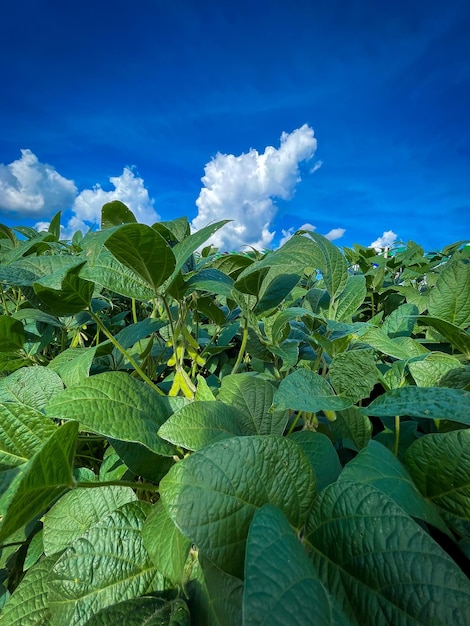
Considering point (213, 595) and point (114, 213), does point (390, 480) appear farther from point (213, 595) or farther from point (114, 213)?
point (114, 213)

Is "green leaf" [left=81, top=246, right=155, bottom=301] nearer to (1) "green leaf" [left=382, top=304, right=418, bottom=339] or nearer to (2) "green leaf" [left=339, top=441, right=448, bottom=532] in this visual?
(2) "green leaf" [left=339, top=441, right=448, bottom=532]

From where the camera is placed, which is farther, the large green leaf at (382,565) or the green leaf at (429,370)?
the green leaf at (429,370)

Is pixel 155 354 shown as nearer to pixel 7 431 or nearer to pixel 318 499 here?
pixel 7 431

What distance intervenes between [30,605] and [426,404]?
51 centimetres

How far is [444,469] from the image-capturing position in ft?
1.28

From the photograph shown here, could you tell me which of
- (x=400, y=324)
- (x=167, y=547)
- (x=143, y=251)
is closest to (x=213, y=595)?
(x=167, y=547)

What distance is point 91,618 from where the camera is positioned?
0.34m

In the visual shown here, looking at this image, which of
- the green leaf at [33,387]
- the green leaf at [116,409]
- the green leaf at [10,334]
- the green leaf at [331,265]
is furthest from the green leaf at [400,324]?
the green leaf at [10,334]

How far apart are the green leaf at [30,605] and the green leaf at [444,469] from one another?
44cm

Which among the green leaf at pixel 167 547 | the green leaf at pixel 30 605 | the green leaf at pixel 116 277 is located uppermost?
the green leaf at pixel 116 277

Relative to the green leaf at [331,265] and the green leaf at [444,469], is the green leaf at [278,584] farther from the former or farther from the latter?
the green leaf at [331,265]

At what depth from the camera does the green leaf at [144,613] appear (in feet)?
1.12

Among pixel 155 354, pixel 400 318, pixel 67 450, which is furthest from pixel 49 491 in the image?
pixel 400 318

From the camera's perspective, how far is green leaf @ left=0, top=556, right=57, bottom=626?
41cm
